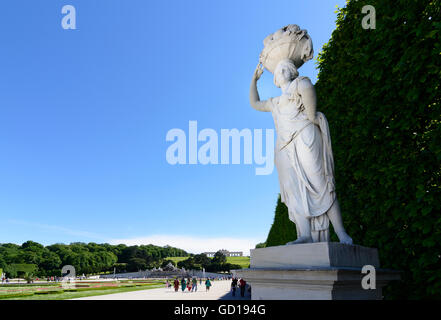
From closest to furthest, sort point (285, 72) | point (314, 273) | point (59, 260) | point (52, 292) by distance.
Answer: point (314, 273) < point (285, 72) < point (52, 292) < point (59, 260)

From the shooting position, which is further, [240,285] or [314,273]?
[240,285]

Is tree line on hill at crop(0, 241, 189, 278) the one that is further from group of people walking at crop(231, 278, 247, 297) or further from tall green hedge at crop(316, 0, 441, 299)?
tall green hedge at crop(316, 0, 441, 299)

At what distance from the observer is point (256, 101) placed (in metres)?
5.26

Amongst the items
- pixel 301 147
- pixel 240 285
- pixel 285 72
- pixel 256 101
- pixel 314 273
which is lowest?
pixel 240 285

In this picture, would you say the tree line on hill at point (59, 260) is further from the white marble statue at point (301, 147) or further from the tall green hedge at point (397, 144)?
the white marble statue at point (301, 147)

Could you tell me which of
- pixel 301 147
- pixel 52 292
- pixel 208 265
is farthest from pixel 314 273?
pixel 208 265

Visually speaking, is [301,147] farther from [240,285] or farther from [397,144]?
[240,285]

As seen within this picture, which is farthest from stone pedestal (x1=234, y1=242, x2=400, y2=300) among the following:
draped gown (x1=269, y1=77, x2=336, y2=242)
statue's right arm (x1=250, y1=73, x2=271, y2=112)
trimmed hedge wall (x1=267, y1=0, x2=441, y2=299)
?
statue's right arm (x1=250, y1=73, x2=271, y2=112)

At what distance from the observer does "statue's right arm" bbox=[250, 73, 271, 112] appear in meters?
5.03

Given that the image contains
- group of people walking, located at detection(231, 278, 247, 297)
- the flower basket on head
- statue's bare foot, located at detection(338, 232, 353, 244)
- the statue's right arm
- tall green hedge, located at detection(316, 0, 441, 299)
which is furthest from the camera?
group of people walking, located at detection(231, 278, 247, 297)

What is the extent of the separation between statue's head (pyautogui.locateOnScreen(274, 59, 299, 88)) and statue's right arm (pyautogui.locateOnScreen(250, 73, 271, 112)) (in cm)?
40

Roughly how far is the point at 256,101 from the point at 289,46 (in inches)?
40.6
